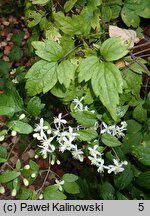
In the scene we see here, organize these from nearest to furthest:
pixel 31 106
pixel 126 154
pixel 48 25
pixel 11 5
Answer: pixel 31 106 < pixel 126 154 < pixel 48 25 < pixel 11 5

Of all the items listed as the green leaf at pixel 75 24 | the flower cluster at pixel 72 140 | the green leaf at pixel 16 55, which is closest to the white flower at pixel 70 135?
the flower cluster at pixel 72 140

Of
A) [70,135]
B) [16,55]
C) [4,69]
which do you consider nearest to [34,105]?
[70,135]

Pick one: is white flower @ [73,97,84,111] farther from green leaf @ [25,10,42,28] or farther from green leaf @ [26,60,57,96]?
green leaf @ [25,10,42,28]

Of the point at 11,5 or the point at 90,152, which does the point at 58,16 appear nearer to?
the point at 90,152

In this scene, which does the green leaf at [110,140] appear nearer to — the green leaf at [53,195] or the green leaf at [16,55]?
the green leaf at [53,195]

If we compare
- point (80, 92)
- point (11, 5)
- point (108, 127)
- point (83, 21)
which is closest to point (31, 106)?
point (80, 92)

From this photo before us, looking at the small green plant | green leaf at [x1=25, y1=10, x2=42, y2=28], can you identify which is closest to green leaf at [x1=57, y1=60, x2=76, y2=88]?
the small green plant
